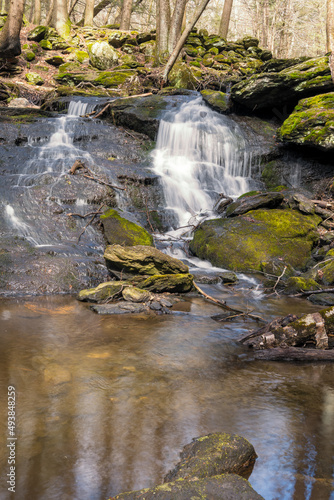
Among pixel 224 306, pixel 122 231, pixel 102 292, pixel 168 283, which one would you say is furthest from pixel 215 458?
pixel 122 231

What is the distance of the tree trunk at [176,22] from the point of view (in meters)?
18.3

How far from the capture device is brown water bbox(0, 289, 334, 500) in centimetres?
227

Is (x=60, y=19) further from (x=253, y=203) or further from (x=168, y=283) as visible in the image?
(x=168, y=283)

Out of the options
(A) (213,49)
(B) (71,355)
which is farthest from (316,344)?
(A) (213,49)

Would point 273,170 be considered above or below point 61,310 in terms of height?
above

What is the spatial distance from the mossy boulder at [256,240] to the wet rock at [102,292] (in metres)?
2.91

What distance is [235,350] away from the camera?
4.41 m

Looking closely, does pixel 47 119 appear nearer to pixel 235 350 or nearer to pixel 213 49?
pixel 235 350

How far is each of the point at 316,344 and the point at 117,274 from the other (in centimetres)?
364

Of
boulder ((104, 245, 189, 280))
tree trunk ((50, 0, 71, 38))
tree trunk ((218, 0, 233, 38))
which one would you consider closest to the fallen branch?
boulder ((104, 245, 189, 280))

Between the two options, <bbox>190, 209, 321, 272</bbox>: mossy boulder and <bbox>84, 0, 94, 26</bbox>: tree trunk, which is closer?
<bbox>190, 209, 321, 272</bbox>: mossy boulder

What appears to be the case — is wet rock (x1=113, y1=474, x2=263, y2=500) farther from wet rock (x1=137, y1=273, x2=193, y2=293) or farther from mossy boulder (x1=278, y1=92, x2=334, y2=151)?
mossy boulder (x1=278, y1=92, x2=334, y2=151)

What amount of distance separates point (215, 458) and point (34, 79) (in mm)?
19282

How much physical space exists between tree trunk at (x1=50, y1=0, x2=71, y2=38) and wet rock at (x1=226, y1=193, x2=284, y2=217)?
1837cm
